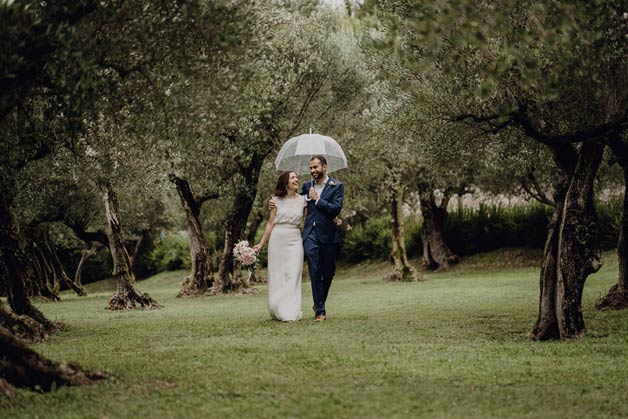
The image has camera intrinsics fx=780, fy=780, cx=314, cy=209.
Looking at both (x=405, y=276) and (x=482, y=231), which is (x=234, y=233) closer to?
(x=405, y=276)

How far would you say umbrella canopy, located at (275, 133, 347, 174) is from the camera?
15.7 metres

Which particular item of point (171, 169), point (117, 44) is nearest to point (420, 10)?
point (117, 44)

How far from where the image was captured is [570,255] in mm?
11523

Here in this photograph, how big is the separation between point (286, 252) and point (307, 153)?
6.66 ft

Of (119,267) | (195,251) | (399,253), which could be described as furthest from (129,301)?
(399,253)

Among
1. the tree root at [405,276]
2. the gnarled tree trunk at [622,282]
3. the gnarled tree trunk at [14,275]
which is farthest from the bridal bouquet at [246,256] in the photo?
the tree root at [405,276]

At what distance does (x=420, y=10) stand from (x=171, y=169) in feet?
48.5

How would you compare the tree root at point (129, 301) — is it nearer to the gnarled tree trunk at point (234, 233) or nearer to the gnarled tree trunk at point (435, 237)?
the gnarled tree trunk at point (234, 233)

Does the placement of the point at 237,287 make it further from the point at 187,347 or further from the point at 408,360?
the point at 408,360

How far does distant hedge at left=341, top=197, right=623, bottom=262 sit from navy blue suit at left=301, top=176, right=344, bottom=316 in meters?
22.0

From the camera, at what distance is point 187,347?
11.3 m

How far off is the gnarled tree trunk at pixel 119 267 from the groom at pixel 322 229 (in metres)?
10.1

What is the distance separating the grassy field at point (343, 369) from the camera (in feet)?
23.9

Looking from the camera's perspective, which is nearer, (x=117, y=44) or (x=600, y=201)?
(x=117, y=44)
